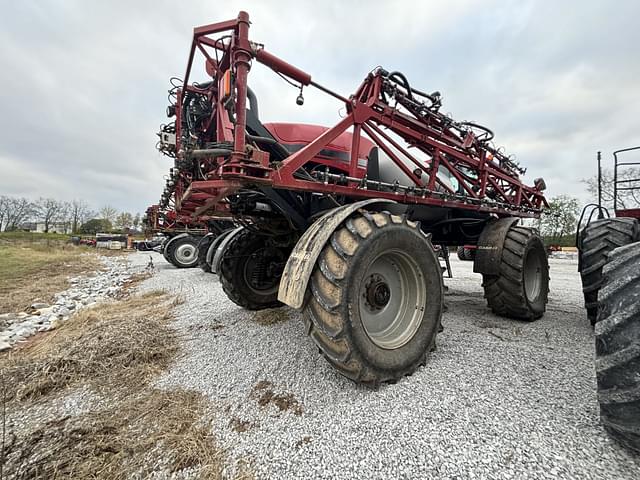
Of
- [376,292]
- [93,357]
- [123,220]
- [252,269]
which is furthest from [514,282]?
[123,220]

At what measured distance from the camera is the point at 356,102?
2590mm

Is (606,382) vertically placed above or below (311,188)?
below

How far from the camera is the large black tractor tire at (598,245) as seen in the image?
8.23 feet

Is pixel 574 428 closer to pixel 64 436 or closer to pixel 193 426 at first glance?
pixel 193 426

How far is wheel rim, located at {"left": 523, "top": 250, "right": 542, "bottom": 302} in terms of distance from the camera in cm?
350

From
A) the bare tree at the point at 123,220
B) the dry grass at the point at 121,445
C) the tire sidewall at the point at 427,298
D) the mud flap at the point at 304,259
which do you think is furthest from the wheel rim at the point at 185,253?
the bare tree at the point at 123,220

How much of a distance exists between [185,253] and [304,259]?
9577 mm

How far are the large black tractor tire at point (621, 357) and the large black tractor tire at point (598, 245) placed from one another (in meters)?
1.57

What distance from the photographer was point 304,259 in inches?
69.9

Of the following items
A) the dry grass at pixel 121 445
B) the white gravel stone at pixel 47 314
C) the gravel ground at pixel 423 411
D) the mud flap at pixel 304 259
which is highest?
the mud flap at pixel 304 259

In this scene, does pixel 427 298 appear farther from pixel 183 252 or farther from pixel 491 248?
pixel 183 252

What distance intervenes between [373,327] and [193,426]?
4.20 ft

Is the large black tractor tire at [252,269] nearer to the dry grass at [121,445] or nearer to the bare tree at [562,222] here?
the dry grass at [121,445]

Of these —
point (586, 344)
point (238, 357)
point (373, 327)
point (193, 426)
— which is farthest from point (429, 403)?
point (586, 344)
